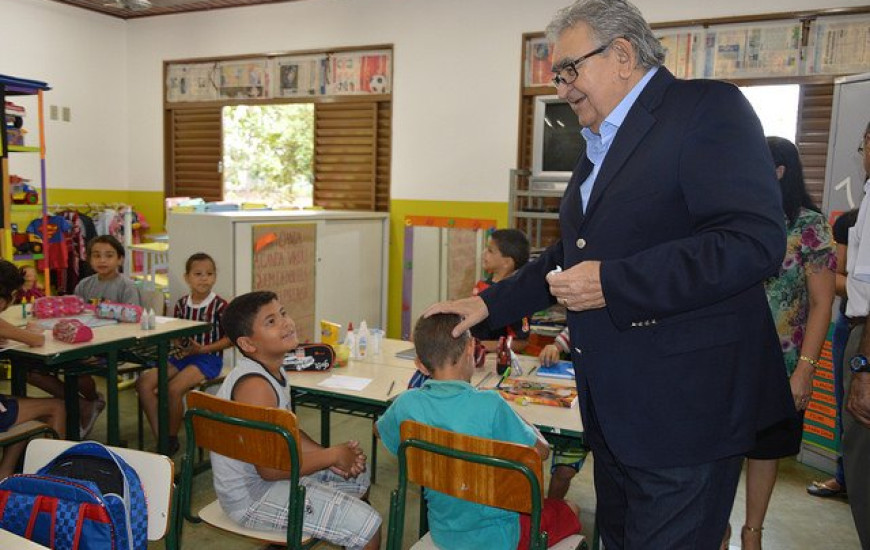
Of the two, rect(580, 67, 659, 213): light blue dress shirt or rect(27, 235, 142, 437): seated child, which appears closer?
rect(580, 67, 659, 213): light blue dress shirt

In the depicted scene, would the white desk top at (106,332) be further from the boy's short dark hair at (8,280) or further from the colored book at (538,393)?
the colored book at (538,393)

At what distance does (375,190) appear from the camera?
639 centimetres

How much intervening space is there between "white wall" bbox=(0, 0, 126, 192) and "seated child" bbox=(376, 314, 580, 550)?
6.17 meters

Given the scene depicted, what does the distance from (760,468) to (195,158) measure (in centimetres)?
634

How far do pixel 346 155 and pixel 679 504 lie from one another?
5.61 m

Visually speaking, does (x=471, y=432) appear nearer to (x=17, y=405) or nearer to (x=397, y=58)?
(x=17, y=405)

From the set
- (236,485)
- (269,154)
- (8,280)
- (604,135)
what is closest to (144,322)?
(8,280)

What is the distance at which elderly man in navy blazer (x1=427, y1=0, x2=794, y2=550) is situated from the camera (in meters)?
1.10

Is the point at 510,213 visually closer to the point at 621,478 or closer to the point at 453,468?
the point at 453,468

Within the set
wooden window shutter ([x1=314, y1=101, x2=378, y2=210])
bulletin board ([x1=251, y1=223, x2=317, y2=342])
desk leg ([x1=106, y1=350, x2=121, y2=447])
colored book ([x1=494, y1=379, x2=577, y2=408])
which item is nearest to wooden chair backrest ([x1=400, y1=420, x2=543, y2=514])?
colored book ([x1=494, y1=379, x2=577, y2=408])

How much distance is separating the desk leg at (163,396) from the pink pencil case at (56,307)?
Result: 661mm

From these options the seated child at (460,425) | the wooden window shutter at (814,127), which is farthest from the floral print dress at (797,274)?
the wooden window shutter at (814,127)

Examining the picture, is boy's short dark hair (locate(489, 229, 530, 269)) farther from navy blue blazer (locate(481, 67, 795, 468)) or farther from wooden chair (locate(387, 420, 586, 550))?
navy blue blazer (locate(481, 67, 795, 468))

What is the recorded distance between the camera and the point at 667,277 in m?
1.08
